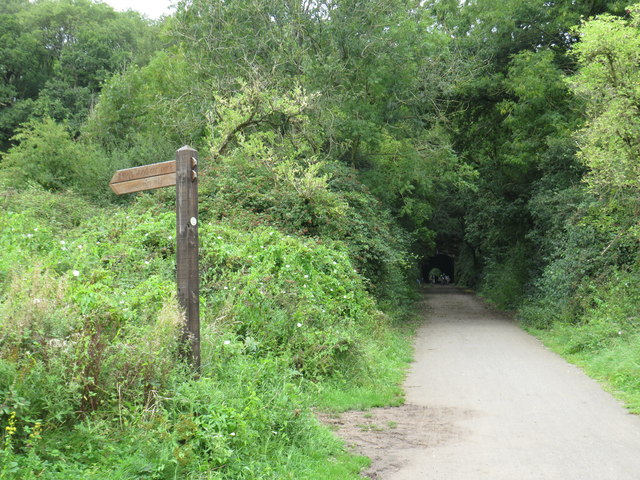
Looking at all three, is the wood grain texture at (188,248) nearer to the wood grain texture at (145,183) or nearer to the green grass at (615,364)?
the wood grain texture at (145,183)

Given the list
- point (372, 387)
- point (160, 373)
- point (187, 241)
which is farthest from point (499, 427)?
point (187, 241)

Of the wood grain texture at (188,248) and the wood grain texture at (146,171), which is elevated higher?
the wood grain texture at (146,171)

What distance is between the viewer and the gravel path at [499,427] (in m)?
5.97

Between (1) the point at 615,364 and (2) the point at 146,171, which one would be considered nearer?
(2) the point at 146,171

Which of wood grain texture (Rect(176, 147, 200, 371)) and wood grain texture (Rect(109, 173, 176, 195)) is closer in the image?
wood grain texture (Rect(176, 147, 200, 371))

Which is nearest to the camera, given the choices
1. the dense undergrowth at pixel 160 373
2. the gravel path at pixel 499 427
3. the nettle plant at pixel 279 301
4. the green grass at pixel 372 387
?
the dense undergrowth at pixel 160 373

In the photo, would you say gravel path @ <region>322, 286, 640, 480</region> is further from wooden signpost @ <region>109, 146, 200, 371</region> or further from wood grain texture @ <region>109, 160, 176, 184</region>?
wood grain texture @ <region>109, 160, 176, 184</region>

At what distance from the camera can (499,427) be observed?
24.7 ft

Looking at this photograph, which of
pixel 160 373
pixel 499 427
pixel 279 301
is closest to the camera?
pixel 160 373

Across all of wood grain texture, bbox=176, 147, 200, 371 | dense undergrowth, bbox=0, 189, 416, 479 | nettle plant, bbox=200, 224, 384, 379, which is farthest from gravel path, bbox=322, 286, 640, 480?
wood grain texture, bbox=176, 147, 200, 371

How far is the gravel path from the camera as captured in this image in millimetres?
5973

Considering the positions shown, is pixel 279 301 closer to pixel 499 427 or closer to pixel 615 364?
pixel 499 427

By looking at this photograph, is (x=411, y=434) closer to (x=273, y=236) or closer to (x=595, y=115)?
(x=273, y=236)

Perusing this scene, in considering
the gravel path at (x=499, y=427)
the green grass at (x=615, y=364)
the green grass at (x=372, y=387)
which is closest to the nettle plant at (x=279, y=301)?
the green grass at (x=372, y=387)
